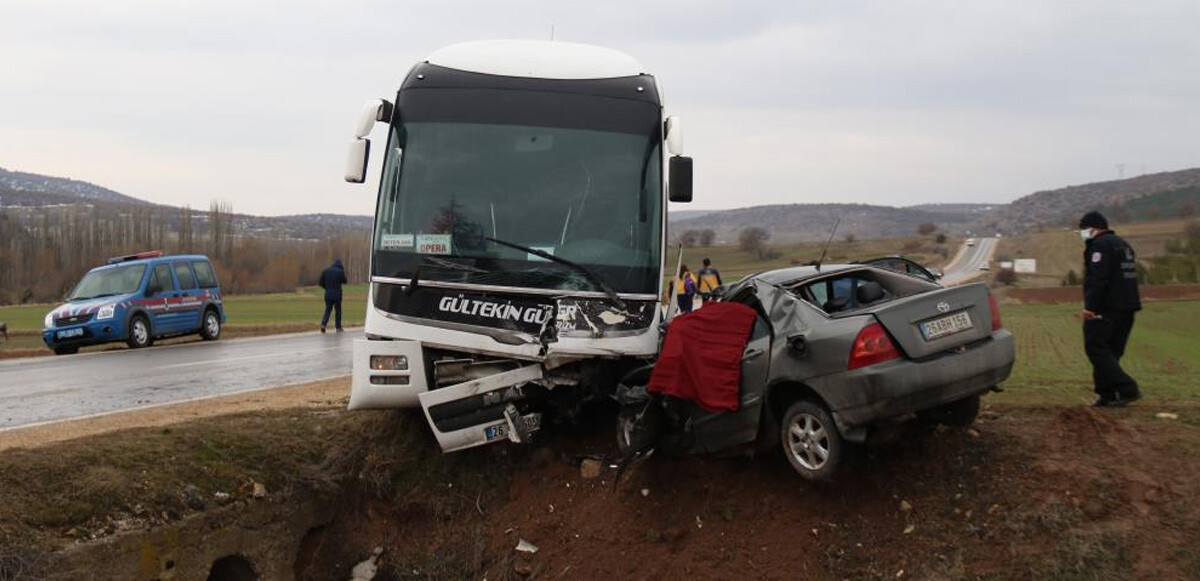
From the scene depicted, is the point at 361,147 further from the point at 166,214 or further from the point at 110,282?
the point at 166,214

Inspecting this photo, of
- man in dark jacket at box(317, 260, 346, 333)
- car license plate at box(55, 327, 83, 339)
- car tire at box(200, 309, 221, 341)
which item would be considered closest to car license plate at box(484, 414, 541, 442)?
car license plate at box(55, 327, 83, 339)

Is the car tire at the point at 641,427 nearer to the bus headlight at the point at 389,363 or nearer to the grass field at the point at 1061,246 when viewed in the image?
the bus headlight at the point at 389,363

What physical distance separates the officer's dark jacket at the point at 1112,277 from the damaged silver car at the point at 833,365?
64.1 inches

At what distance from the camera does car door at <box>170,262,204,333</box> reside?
22266 millimetres

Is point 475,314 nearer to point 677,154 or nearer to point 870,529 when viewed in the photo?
point 677,154

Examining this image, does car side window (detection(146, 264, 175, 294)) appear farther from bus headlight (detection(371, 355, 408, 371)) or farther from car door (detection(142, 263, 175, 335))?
bus headlight (detection(371, 355, 408, 371))

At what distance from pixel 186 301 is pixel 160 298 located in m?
0.86

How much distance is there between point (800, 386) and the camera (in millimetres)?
6910

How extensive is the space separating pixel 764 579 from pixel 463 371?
285cm

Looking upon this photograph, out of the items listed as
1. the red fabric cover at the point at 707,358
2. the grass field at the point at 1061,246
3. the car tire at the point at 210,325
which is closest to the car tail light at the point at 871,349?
the red fabric cover at the point at 707,358

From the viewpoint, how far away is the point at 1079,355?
76.2 ft

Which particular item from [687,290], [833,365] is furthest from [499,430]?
[687,290]

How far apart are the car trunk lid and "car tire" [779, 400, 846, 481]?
2.28ft

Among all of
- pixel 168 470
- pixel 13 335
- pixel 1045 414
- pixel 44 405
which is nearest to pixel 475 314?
pixel 168 470
